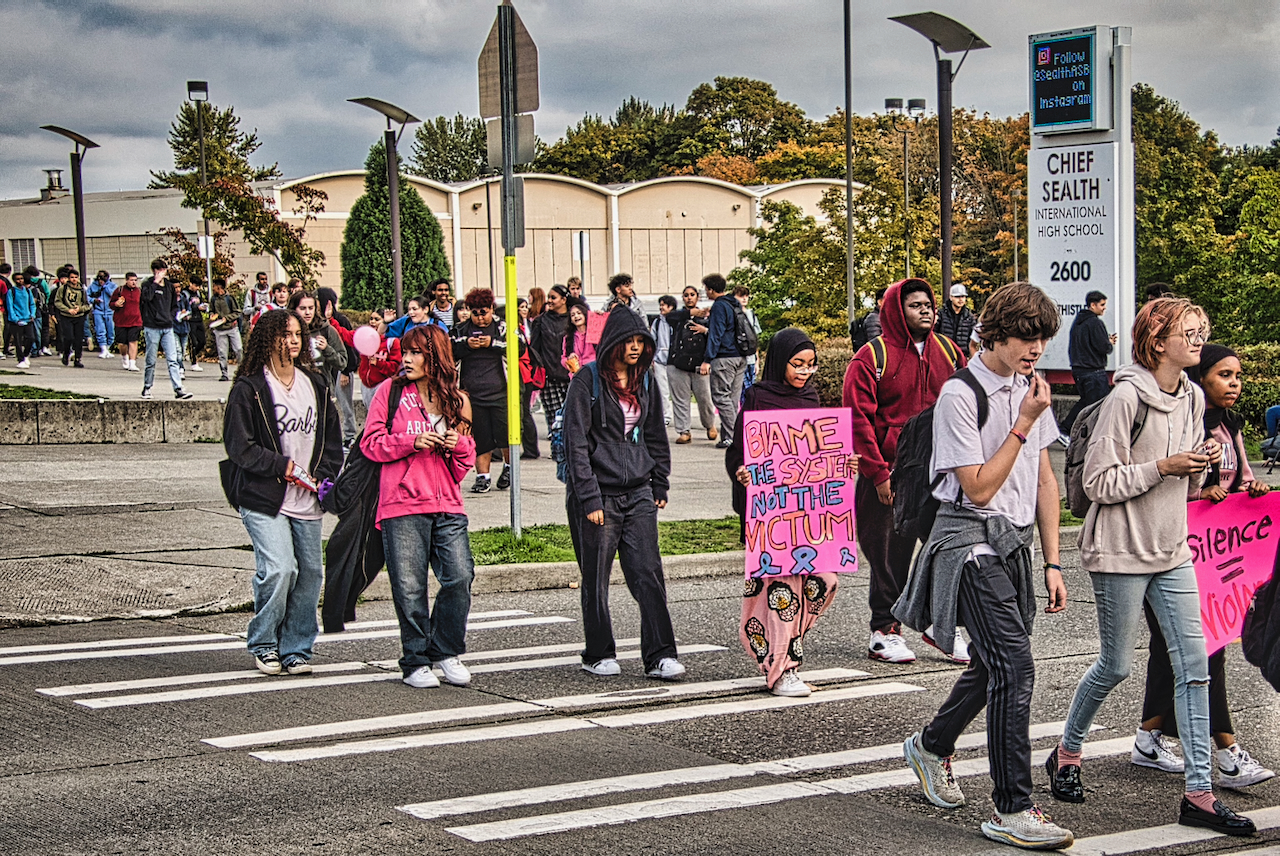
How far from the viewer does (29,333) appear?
28953mm

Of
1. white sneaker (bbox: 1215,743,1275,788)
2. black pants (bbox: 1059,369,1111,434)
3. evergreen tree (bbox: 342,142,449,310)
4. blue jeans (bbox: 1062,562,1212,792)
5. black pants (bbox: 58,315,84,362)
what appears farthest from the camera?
evergreen tree (bbox: 342,142,449,310)

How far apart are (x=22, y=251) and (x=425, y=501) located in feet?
195

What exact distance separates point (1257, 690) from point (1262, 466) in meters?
10.5

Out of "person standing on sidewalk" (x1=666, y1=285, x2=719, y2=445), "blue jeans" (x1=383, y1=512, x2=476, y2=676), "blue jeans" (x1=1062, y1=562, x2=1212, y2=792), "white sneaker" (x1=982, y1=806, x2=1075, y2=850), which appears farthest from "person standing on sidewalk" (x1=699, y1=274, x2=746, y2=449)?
"white sneaker" (x1=982, y1=806, x2=1075, y2=850)

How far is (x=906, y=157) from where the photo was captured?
165 ft

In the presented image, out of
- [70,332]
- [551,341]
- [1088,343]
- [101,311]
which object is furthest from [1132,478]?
[101,311]

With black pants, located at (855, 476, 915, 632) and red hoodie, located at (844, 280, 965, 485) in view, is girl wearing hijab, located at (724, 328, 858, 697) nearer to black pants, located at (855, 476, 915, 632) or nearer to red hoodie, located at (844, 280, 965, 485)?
red hoodie, located at (844, 280, 965, 485)

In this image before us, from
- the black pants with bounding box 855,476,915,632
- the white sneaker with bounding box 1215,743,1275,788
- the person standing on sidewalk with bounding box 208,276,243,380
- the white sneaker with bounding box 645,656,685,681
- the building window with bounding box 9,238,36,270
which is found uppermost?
the building window with bounding box 9,238,36,270

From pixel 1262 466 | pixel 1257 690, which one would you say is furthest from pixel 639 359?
pixel 1262 466

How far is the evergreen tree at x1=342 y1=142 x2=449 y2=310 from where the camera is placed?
4528 cm

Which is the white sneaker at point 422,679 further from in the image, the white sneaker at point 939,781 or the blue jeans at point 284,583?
the white sneaker at point 939,781

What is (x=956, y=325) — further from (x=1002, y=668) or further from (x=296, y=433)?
(x=1002, y=668)

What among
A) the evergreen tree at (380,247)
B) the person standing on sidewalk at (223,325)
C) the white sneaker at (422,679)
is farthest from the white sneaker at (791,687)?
the evergreen tree at (380,247)

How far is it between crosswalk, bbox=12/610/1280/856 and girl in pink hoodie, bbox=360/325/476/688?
301 millimetres
